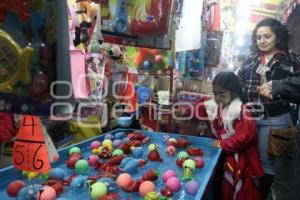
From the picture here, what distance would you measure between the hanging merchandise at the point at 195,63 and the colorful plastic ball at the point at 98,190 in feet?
6.85

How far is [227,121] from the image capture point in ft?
6.27

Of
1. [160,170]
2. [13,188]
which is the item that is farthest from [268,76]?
[13,188]

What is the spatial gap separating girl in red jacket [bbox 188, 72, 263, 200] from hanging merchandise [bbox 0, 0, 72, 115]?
1.47m

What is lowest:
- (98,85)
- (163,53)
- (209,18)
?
(98,85)

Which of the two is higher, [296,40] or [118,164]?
[296,40]

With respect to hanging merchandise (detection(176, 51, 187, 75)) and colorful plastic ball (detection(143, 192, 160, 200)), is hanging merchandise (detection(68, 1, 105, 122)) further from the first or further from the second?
hanging merchandise (detection(176, 51, 187, 75))

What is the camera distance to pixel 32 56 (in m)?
0.51

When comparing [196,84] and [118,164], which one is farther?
[196,84]

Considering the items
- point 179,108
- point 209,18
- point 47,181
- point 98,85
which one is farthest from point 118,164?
point 209,18

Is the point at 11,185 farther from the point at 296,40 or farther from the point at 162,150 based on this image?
the point at 296,40

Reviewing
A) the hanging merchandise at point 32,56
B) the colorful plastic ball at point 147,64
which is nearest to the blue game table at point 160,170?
the hanging merchandise at point 32,56

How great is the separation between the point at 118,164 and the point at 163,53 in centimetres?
157

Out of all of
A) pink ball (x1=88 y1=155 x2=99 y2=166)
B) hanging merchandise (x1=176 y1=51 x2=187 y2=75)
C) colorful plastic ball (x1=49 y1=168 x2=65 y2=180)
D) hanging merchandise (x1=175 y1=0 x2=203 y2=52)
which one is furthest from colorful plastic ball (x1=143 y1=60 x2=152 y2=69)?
colorful plastic ball (x1=49 y1=168 x2=65 y2=180)

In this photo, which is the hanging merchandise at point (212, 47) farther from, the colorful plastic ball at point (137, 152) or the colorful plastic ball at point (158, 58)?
the colorful plastic ball at point (137, 152)
